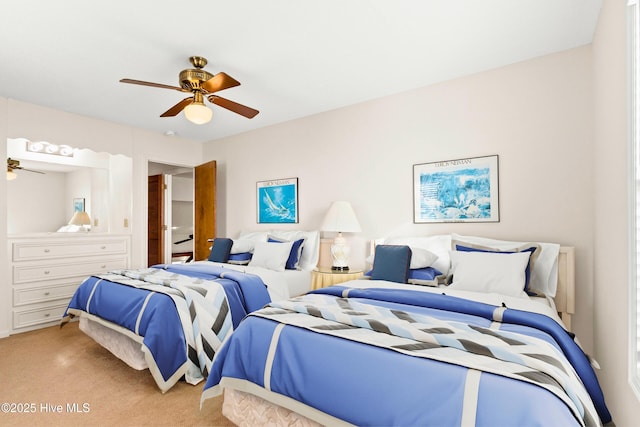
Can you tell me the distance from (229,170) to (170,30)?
2812 millimetres

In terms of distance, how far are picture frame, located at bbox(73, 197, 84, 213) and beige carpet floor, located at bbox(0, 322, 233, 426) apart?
1857mm

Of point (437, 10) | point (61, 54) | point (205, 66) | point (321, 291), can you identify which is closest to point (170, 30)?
point (205, 66)

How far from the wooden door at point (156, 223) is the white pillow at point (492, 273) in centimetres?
499

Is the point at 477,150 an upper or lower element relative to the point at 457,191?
upper

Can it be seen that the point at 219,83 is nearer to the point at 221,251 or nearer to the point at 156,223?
the point at 221,251

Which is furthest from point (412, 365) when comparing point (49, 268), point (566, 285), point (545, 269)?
point (49, 268)

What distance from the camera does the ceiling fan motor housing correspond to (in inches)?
106

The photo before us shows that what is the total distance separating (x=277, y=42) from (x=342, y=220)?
5.68 feet

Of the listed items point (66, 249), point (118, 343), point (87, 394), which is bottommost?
point (87, 394)

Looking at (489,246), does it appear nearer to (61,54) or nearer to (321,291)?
(321,291)

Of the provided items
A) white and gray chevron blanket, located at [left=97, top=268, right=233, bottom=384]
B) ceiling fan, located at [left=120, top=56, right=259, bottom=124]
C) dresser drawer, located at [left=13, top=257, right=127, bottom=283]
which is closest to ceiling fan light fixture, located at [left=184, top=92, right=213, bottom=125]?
ceiling fan, located at [left=120, top=56, right=259, bottom=124]

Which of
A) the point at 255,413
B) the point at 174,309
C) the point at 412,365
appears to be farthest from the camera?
the point at 174,309

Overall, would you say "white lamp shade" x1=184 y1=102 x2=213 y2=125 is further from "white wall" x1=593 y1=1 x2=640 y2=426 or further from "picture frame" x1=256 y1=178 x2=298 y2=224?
"white wall" x1=593 y1=1 x2=640 y2=426

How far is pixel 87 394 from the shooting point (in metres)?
2.25
